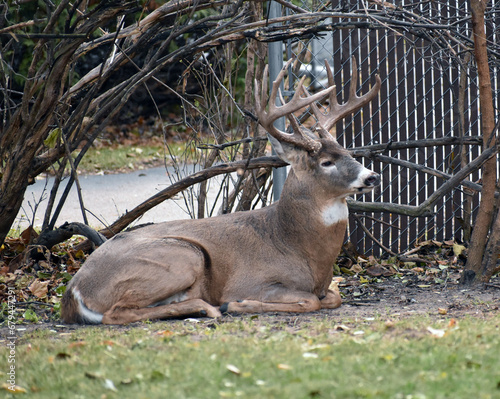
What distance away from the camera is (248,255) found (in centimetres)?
584

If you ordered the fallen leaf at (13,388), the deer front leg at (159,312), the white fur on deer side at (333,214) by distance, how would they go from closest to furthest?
the fallen leaf at (13,388) < the deer front leg at (159,312) < the white fur on deer side at (333,214)

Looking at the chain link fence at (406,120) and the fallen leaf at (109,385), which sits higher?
the chain link fence at (406,120)

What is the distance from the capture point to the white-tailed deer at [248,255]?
5438 millimetres

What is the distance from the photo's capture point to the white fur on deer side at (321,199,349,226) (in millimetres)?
5812

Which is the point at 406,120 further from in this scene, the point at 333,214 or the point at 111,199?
the point at 111,199

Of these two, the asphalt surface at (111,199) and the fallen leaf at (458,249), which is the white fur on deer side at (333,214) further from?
the asphalt surface at (111,199)

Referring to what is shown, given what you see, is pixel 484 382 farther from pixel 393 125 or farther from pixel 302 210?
pixel 393 125

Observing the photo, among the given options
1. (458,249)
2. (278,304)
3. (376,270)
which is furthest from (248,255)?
(458,249)

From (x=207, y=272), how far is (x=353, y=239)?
3.07 metres

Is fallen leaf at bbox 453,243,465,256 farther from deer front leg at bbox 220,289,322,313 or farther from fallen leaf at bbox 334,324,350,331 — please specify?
fallen leaf at bbox 334,324,350,331

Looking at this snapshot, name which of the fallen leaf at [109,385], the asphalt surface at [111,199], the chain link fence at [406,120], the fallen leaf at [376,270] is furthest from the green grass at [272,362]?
the asphalt surface at [111,199]

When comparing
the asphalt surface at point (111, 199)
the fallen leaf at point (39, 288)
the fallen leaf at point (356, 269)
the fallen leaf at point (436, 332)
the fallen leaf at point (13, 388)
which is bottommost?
the fallen leaf at point (356, 269)

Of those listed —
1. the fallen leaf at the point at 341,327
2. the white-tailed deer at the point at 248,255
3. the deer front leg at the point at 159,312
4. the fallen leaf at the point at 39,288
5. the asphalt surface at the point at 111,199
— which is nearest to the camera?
the fallen leaf at the point at 341,327

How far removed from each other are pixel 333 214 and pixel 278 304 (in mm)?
876
